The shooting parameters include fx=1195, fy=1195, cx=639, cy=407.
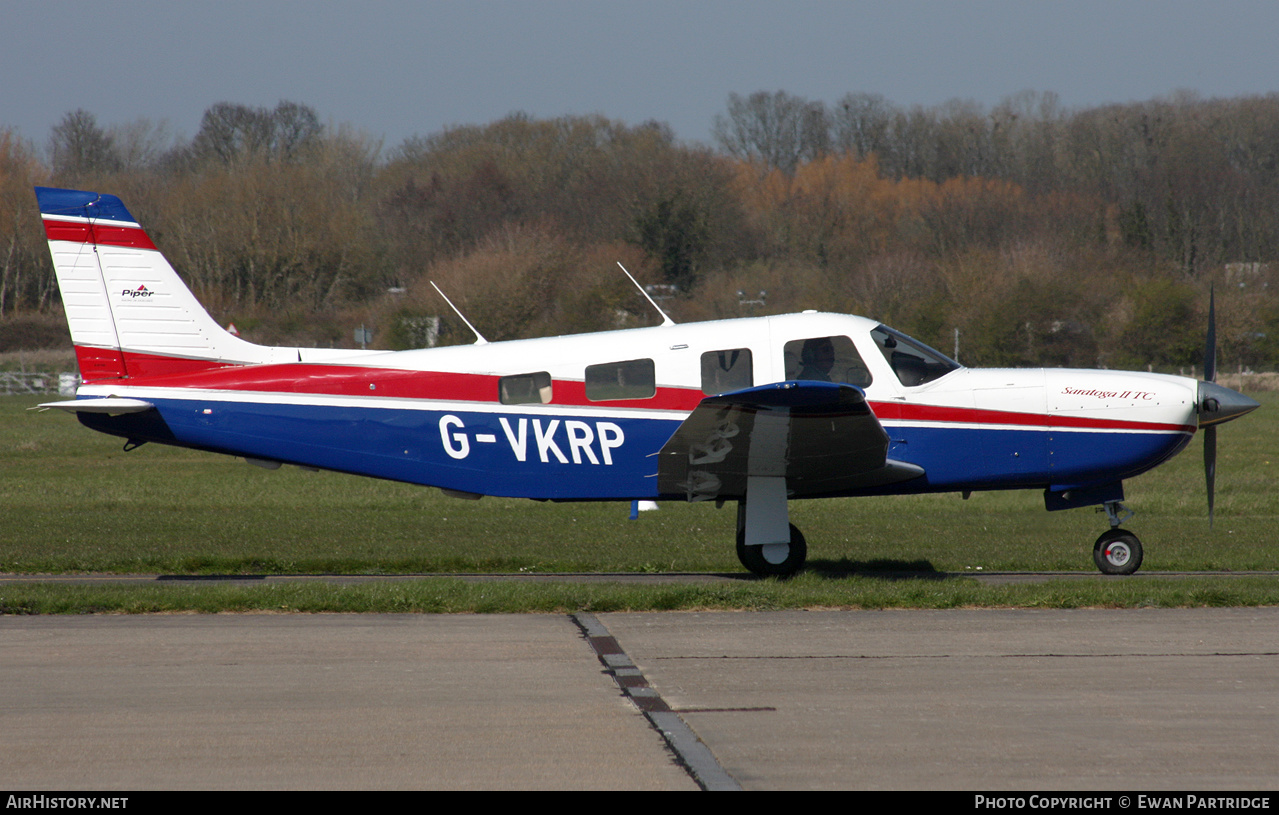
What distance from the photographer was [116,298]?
35.8 feet

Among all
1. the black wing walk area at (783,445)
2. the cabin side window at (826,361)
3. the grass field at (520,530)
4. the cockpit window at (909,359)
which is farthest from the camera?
the grass field at (520,530)

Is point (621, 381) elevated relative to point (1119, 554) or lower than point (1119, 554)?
elevated

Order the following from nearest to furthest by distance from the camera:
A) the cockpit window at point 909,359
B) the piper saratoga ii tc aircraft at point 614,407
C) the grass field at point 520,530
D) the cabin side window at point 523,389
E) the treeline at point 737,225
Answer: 1. the piper saratoga ii tc aircraft at point 614,407
2. the cockpit window at point 909,359
3. the cabin side window at point 523,389
4. the grass field at point 520,530
5. the treeline at point 737,225

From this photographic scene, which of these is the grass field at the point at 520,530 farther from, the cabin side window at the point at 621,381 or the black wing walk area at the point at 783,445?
the cabin side window at the point at 621,381

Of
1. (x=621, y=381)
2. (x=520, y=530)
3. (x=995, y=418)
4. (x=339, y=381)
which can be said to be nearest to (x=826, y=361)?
(x=995, y=418)

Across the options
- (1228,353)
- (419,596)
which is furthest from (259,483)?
(1228,353)

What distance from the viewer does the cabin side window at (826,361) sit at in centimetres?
1012

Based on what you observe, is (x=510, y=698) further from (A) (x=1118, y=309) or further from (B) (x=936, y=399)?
(A) (x=1118, y=309)

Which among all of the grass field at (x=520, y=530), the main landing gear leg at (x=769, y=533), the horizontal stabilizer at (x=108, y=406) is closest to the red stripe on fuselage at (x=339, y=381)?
the horizontal stabilizer at (x=108, y=406)

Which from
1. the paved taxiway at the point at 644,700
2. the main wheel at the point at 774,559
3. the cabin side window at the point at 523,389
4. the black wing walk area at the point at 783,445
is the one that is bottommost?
the main wheel at the point at 774,559

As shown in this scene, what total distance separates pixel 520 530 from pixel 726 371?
6.28 metres

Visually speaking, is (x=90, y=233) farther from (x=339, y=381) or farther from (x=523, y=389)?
(x=523, y=389)

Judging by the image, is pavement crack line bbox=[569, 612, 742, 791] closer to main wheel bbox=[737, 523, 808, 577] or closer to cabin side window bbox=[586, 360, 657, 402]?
cabin side window bbox=[586, 360, 657, 402]

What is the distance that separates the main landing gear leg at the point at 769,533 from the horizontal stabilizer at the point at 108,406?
5.43m
